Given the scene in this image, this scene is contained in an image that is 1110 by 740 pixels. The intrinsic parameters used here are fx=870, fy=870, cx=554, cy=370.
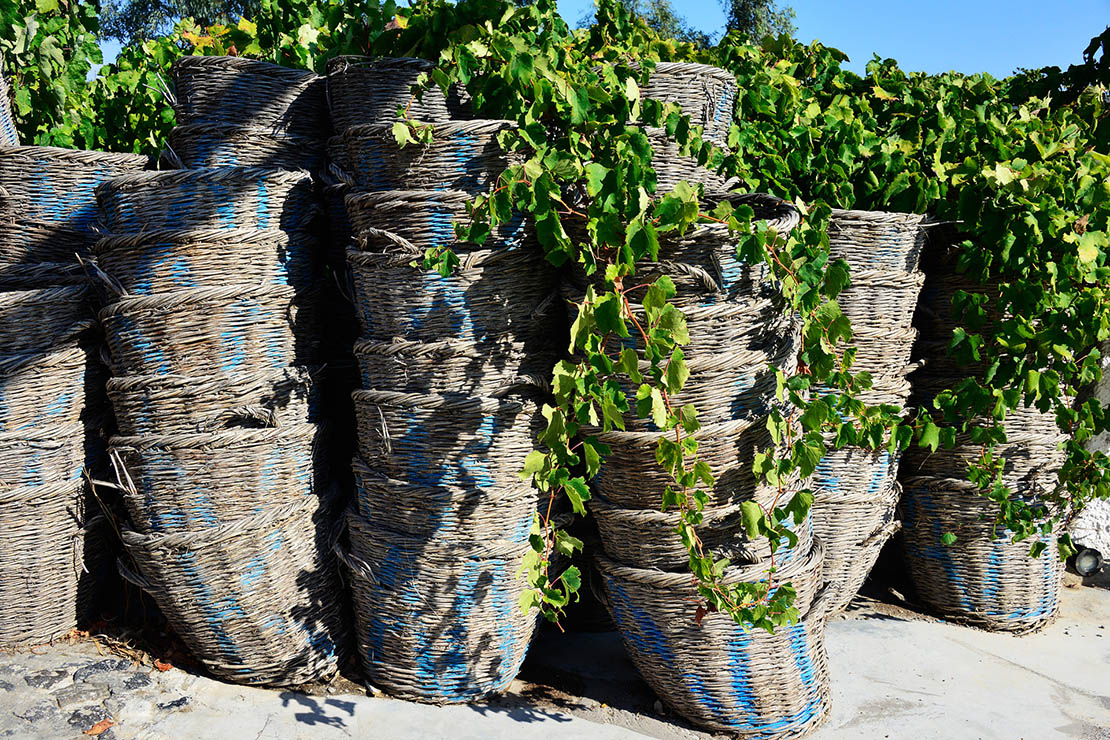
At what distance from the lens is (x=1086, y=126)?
11.3 feet

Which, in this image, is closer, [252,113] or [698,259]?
[698,259]

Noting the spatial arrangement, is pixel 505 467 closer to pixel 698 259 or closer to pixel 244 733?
pixel 698 259

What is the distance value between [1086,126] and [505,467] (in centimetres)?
274

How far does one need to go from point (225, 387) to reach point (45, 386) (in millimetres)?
646

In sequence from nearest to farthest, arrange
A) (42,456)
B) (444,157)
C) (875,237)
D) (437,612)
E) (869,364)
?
(444,157)
(437,612)
(42,456)
(875,237)
(869,364)

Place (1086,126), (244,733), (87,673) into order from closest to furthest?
(244,733), (87,673), (1086,126)

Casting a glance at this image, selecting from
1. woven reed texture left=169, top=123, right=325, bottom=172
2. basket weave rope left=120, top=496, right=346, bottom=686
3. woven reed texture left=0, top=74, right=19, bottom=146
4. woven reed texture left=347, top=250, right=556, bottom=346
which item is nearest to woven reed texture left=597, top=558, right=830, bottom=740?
woven reed texture left=347, top=250, right=556, bottom=346

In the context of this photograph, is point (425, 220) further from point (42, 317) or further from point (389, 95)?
point (42, 317)

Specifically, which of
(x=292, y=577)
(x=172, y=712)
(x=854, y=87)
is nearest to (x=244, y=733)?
(x=172, y=712)

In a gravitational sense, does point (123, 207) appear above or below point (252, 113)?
below

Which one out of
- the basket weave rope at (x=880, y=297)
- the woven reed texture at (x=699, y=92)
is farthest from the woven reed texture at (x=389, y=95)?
the basket weave rope at (x=880, y=297)

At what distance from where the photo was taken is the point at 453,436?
2.49m

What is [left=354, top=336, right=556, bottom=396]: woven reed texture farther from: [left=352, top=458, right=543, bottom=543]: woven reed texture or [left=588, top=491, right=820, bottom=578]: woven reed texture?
[left=588, top=491, right=820, bottom=578]: woven reed texture

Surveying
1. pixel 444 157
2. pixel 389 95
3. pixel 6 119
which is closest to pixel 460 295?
pixel 444 157
